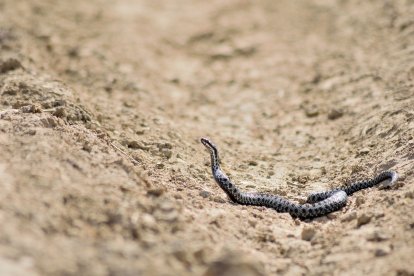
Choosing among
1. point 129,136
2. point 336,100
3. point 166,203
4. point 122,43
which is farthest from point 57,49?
point 166,203

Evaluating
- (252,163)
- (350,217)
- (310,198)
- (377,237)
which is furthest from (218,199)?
(377,237)

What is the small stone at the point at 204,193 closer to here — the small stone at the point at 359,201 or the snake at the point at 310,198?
the snake at the point at 310,198

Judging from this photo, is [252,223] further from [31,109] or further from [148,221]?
[31,109]

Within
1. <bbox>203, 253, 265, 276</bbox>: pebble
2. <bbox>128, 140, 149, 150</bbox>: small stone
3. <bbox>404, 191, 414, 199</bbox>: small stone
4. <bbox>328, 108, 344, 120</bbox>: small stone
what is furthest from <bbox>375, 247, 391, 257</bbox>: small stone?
<bbox>328, 108, 344, 120</bbox>: small stone

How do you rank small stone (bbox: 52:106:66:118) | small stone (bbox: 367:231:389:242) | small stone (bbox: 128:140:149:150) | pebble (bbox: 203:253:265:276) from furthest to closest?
small stone (bbox: 128:140:149:150), small stone (bbox: 52:106:66:118), small stone (bbox: 367:231:389:242), pebble (bbox: 203:253:265:276)

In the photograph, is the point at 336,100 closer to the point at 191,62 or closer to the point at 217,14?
the point at 191,62

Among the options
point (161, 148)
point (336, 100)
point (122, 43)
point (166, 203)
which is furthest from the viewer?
point (122, 43)

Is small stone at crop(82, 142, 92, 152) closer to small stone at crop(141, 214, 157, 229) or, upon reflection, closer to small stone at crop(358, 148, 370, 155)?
small stone at crop(141, 214, 157, 229)
